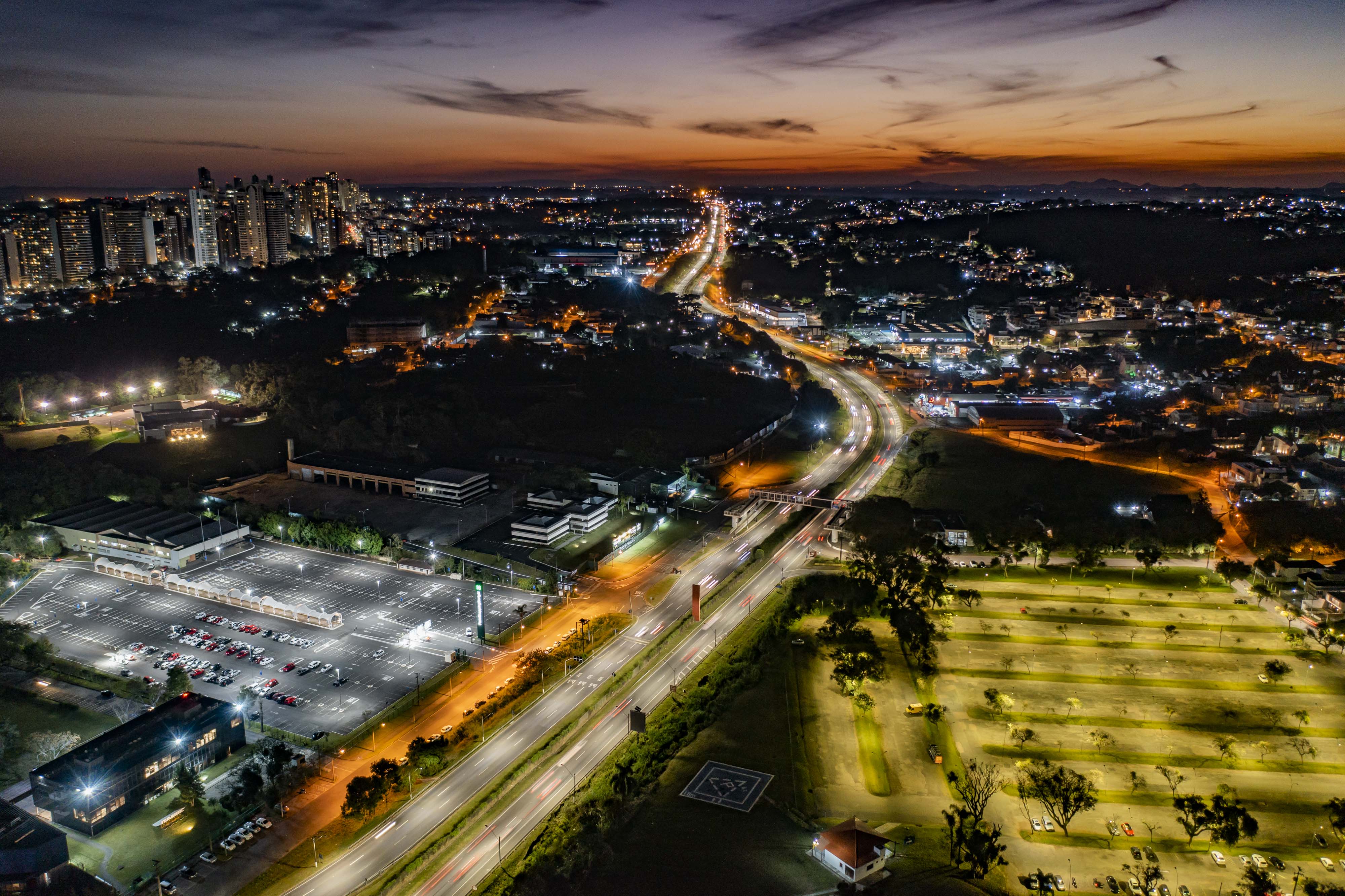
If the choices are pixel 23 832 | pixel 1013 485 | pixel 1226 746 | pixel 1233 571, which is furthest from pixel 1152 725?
pixel 23 832

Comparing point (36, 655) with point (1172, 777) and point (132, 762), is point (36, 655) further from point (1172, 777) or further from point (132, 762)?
point (1172, 777)

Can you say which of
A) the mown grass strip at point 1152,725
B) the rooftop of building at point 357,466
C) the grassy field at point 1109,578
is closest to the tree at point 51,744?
the rooftop of building at point 357,466

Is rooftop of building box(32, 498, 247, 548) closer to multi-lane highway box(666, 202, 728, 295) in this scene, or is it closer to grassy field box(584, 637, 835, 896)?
grassy field box(584, 637, 835, 896)

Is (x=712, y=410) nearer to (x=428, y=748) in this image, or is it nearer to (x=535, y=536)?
(x=535, y=536)

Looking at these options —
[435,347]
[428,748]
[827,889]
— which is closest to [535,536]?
[428,748]

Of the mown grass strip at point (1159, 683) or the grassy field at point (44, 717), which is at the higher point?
the mown grass strip at point (1159, 683)

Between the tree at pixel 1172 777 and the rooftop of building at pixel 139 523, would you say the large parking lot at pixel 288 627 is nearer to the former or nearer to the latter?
the rooftop of building at pixel 139 523

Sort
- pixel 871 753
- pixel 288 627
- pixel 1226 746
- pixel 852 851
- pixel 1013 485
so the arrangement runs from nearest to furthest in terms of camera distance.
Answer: pixel 852 851 < pixel 1226 746 < pixel 871 753 < pixel 288 627 < pixel 1013 485
